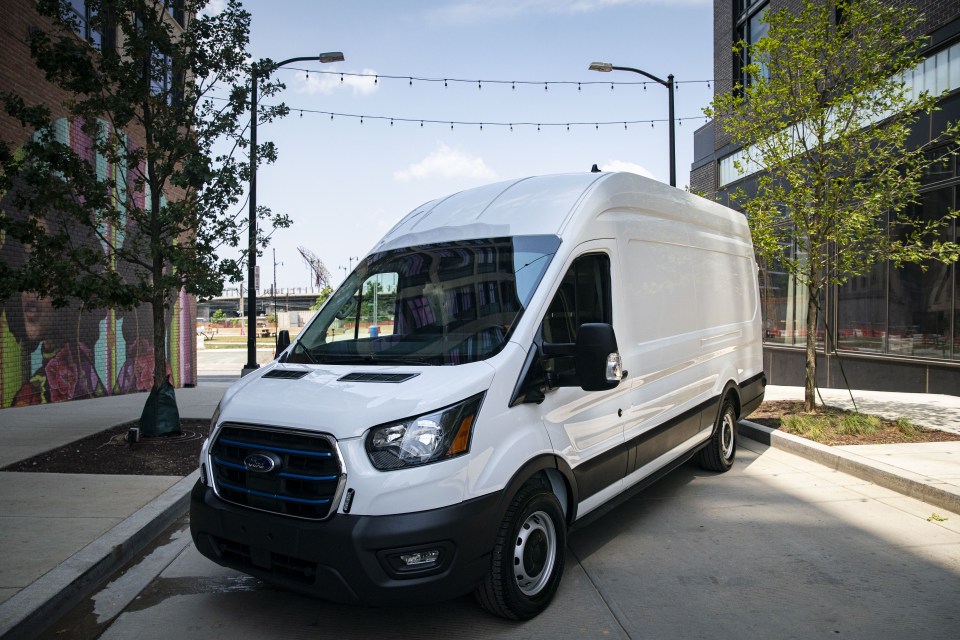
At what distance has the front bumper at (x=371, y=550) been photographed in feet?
10.1

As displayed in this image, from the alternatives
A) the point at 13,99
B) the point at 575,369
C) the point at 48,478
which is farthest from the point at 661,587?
the point at 13,99

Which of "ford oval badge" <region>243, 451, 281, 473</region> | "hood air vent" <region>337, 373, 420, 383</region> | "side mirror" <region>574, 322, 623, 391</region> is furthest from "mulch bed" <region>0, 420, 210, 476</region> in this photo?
"side mirror" <region>574, 322, 623, 391</region>

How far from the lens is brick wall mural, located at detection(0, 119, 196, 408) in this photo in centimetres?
1088

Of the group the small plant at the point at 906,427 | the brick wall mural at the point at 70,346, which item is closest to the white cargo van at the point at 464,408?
the small plant at the point at 906,427

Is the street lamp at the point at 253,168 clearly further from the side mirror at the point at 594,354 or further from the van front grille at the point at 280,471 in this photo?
the side mirror at the point at 594,354

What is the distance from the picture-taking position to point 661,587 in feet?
13.4

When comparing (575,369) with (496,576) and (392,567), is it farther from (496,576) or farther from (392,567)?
(392,567)

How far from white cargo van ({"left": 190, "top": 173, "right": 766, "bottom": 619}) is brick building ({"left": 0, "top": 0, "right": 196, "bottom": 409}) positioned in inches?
268

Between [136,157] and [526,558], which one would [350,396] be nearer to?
[526,558]

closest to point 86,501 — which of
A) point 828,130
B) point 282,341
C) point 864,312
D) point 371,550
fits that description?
point 282,341

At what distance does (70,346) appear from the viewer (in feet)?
41.3

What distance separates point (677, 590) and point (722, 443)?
313 cm

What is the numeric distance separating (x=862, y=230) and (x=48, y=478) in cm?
961

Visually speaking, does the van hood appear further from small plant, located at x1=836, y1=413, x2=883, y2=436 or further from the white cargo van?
small plant, located at x1=836, y1=413, x2=883, y2=436
